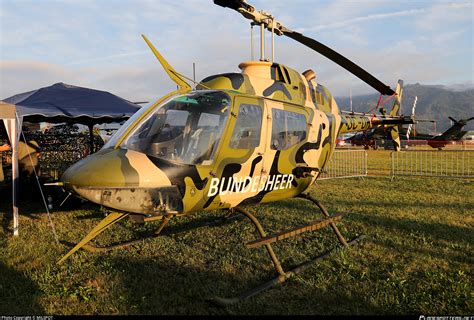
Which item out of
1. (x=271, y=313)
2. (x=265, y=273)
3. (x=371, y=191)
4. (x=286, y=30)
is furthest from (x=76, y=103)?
(x=371, y=191)

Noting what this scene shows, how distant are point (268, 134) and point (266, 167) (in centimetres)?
44

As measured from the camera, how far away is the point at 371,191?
34.5 feet

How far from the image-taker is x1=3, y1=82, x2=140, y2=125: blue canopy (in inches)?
329

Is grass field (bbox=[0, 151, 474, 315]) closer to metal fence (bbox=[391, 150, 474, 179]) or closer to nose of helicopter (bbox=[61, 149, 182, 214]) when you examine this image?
nose of helicopter (bbox=[61, 149, 182, 214])

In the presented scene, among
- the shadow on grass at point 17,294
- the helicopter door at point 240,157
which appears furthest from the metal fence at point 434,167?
the shadow on grass at point 17,294

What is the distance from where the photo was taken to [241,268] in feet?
15.9

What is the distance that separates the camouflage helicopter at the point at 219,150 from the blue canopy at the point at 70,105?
14.5 ft

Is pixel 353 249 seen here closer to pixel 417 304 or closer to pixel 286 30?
pixel 417 304

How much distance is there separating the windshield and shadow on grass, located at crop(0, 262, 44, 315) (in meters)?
2.03

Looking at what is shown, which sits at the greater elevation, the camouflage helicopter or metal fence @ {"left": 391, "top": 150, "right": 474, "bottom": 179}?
the camouflage helicopter

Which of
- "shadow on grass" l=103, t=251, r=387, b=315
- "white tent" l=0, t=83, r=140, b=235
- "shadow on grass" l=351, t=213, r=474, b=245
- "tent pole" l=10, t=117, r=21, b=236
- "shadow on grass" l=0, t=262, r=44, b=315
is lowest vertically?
"shadow on grass" l=103, t=251, r=387, b=315

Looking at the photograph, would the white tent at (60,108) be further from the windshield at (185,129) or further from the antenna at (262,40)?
the antenna at (262,40)

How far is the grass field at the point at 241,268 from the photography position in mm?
3820

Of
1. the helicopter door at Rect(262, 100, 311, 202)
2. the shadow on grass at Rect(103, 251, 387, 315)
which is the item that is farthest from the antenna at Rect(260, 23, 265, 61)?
the shadow on grass at Rect(103, 251, 387, 315)
